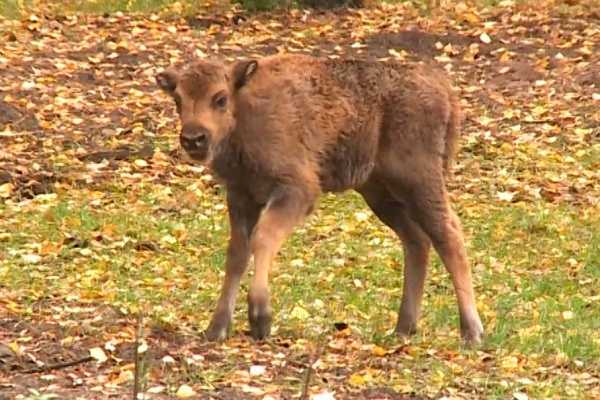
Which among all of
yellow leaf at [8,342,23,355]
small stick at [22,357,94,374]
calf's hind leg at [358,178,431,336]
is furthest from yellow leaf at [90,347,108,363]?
calf's hind leg at [358,178,431,336]

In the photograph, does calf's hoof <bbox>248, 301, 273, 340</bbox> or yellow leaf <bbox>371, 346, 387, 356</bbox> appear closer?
yellow leaf <bbox>371, 346, 387, 356</bbox>

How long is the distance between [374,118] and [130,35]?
10.0 meters

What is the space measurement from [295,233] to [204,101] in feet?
11.8

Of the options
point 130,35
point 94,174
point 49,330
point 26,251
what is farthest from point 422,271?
point 130,35

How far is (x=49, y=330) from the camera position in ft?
25.7

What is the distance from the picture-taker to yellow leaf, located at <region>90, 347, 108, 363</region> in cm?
715

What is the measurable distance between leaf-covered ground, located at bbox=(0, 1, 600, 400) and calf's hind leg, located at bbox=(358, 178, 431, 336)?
247 mm

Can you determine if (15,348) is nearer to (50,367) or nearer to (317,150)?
(50,367)

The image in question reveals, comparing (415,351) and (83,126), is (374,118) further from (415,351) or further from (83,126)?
(83,126)

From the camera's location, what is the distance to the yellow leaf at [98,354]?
23.5ft

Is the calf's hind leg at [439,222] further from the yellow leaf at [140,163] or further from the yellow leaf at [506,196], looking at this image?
the yellow leaf at [140,163]

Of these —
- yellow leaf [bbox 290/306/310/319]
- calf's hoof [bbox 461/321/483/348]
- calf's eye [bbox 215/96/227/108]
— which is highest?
calf's eye [bbox 215/96/227/108]

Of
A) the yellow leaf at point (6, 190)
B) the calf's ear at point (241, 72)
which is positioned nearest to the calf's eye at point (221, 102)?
the calf's ear at point (241, 72)

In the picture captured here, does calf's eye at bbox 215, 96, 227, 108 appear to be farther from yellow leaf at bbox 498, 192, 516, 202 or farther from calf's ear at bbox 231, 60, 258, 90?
yellow leaf at bbox 498, 192, 516, 202
